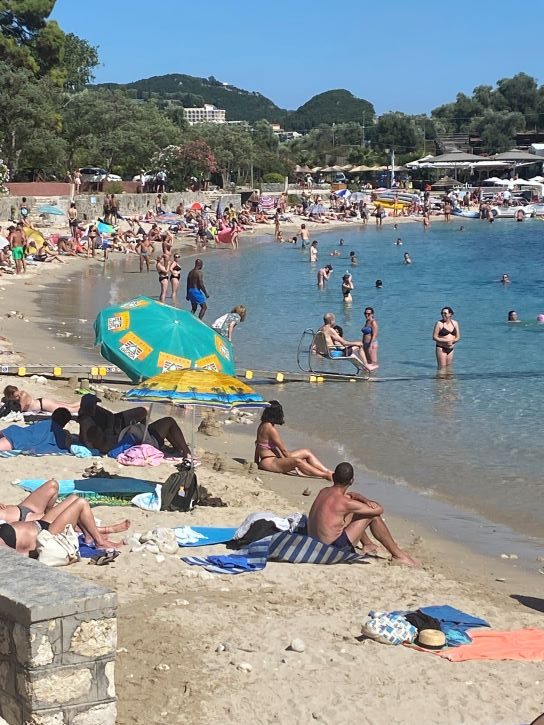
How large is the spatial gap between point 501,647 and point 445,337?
11.4 metres

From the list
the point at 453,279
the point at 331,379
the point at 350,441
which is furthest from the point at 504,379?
the point at 453,279

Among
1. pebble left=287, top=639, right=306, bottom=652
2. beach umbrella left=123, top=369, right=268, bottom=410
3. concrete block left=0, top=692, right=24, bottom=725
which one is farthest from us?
beach umbrella left=123, top=369, right=268, bottom=410

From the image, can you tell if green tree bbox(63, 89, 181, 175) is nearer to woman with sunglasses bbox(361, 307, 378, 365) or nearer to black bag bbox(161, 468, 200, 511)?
woman with sunglasses bbox(361, 307, 378, 365)

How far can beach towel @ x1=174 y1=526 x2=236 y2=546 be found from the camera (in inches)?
303

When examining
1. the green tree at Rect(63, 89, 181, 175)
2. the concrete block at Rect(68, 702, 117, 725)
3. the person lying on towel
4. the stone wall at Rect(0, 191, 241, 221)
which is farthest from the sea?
the green tree at Rect(63, 89, 181, 175)

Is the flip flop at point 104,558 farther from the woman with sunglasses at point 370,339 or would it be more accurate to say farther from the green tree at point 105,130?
the green tree at point 105,130

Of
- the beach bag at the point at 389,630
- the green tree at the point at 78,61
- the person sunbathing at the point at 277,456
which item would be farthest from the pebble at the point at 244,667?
the green tree at the point at 78,61

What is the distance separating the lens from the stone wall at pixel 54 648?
3967mm

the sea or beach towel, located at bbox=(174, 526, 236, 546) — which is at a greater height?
beach towel, located at bbox=(174, 526, 236, 546)

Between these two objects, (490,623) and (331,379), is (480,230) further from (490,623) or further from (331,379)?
(490,623)

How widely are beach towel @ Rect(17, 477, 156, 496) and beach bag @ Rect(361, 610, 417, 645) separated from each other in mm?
3285

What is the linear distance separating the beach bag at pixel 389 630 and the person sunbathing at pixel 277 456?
431 cm

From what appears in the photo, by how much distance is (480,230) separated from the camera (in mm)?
63062

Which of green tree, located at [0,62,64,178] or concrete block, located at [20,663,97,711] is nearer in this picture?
concrete block, located at [20,663,97,711]
